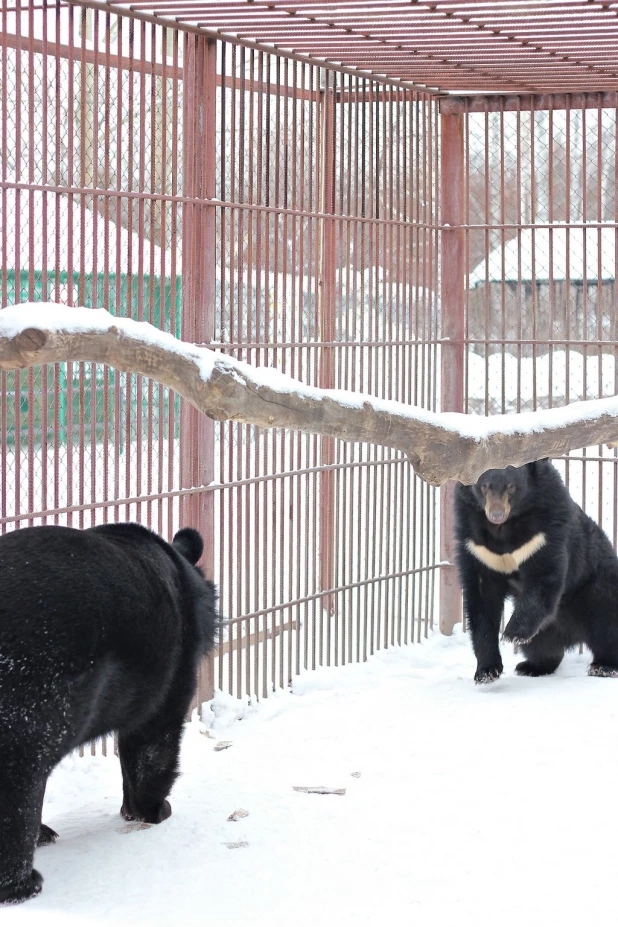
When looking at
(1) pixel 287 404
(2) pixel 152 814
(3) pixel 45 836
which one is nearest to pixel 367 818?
(2) pixel 152 814

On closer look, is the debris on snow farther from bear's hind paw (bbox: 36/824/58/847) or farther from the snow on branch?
the snow on branch

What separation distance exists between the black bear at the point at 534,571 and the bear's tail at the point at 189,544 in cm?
180

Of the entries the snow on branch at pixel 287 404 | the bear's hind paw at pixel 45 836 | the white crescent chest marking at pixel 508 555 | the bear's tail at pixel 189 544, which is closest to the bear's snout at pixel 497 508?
the white crescent chest marking at pixel 508 555

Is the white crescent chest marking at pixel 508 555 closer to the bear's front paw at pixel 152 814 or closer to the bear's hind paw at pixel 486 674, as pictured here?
the bear's hind paw at pixel 486 674

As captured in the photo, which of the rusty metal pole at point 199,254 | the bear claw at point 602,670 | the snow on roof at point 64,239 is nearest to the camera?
the snow on roof at point 64,239

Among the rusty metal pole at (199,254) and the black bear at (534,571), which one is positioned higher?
the rusty metal pole at (199,254)

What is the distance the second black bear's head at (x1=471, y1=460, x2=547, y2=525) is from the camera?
5.96 meters

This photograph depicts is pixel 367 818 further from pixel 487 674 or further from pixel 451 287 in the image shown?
pixel 451 287

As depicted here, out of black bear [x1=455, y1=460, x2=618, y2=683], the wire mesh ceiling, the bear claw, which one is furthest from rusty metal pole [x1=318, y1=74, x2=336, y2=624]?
the bear claw

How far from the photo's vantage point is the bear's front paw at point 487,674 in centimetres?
621

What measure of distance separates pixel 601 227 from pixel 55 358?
A: 453 cm

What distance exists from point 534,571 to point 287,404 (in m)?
3.03

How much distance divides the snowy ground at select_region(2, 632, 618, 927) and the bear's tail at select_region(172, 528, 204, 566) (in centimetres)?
93

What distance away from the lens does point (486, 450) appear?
387 centimetres
